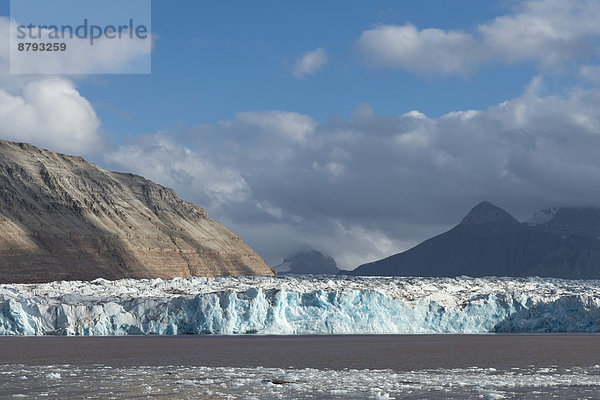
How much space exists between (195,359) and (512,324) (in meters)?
41.0

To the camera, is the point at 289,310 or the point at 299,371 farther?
the point at 289,310

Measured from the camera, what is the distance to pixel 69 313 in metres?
66.4

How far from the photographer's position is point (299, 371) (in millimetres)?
33250

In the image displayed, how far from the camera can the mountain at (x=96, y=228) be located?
121062 millimetres

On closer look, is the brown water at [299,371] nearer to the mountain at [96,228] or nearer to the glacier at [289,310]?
the glacier at [289,310]

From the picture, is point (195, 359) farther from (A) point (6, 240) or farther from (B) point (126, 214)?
(B) point (126, 214)

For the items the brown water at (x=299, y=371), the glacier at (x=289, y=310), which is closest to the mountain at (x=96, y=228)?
the glacier at (x=289, y=310)

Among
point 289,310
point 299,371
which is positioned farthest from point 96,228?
point 299,371

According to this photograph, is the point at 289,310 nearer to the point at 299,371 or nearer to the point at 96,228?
the point at 299,371

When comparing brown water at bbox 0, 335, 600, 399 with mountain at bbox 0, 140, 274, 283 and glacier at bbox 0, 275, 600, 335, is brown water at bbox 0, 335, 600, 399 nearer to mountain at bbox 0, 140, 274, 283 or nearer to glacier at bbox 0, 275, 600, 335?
glacier at bbox 0, 275, 600, 335

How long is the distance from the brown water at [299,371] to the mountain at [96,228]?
70111 millimetres

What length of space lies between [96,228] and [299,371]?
358ft

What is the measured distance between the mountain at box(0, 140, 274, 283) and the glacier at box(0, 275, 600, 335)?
4584 centimetres

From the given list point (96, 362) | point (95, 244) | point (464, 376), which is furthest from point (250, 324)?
point (95, 244)
